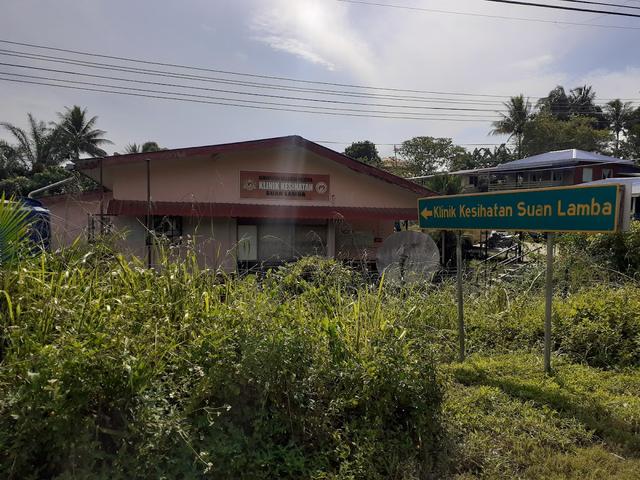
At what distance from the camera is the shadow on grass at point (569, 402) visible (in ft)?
9.78

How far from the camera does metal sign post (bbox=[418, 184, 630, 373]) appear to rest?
10.7ft

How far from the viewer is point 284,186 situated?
45.7ft

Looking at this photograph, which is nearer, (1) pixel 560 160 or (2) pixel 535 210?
(2) pixel 535 210

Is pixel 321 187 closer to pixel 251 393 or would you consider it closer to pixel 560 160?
pixel 251 393

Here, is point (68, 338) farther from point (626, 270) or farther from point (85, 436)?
point (626, 270)

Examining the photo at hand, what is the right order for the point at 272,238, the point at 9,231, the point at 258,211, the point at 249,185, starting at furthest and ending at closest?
the point at 272,238 < the point at 249,185 < the point at 258,211 < the point at 9,231

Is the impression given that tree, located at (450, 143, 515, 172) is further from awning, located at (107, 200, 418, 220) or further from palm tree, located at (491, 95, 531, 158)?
awning, located at (107, 200, 418, 220)

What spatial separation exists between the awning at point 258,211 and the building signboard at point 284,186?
19.0 inches

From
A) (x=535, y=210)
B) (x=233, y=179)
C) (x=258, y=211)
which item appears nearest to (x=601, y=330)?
(x=535, y=210)

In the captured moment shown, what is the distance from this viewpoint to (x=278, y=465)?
7.67 ft

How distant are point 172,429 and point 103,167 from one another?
37.0 feet

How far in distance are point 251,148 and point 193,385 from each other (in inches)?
445

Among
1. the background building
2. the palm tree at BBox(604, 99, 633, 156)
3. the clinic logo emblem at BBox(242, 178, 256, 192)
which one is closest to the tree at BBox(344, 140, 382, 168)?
the background building

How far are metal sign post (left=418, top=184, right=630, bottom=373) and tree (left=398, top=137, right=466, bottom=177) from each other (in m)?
43.4
